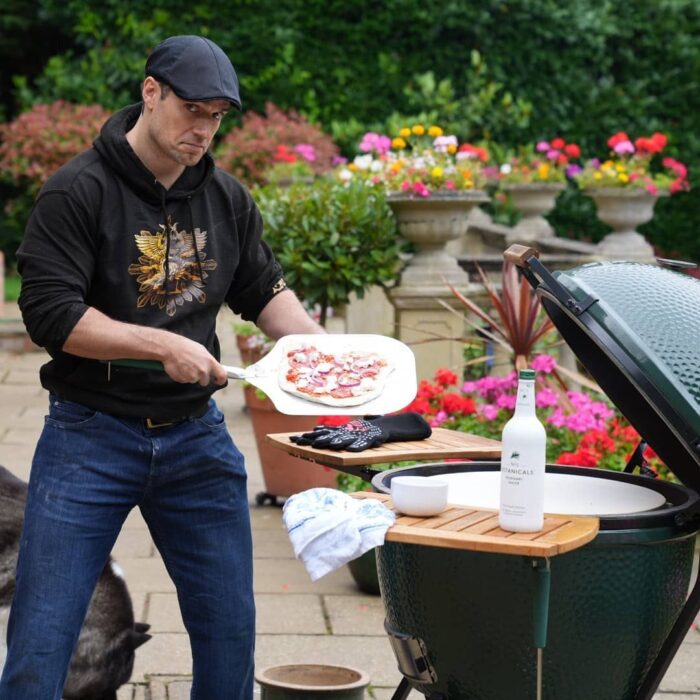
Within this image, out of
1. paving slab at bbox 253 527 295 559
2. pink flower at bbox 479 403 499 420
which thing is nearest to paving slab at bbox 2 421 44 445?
paving slab at bbox 253 527 295 559

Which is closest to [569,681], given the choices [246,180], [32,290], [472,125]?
[32,290]

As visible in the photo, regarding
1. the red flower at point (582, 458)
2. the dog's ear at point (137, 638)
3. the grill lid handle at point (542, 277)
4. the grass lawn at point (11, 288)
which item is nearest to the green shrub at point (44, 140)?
the grass lawn at point (11, 288)

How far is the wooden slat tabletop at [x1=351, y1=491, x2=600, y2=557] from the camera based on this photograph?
2.70 m

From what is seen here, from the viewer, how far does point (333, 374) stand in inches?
127

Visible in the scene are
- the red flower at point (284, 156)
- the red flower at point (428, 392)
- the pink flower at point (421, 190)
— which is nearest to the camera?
the red flower at point (428, 392)

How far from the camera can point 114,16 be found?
15.2 m

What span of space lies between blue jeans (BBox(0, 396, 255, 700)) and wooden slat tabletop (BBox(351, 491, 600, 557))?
1.67ft

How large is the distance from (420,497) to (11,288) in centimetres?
1528

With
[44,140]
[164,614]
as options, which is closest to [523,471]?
[164,614]

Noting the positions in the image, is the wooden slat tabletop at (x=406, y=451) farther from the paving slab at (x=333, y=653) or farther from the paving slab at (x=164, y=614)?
the paving slab at (x=164, y=614)

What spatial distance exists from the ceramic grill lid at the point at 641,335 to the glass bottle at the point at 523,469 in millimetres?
234

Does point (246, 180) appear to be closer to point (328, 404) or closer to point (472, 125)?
point (472, 125)

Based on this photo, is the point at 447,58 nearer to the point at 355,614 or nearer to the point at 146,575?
the point at 146,575

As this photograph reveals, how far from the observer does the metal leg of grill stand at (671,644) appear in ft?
9.85
